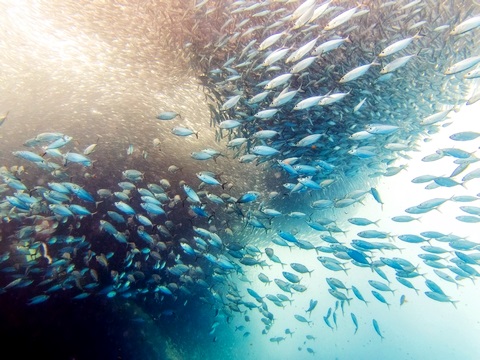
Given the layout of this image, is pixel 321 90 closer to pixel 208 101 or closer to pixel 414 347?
pixel 208 101

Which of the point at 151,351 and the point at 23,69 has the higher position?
the point at 23,69

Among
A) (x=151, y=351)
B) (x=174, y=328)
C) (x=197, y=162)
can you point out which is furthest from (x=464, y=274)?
(x=174, y=328)

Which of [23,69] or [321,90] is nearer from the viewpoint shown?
[321,90]

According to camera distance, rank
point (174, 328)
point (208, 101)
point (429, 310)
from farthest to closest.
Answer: point (429, 310) < point (174, 328) < point (208, 101)

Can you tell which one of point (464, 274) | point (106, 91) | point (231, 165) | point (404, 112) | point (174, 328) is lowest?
point (174, 328)

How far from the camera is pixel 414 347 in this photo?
40.3 metres

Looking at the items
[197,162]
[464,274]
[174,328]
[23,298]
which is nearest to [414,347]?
[174,328]

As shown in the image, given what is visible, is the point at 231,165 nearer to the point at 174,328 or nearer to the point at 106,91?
the point at 106,91

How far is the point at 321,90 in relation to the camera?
8.70 m

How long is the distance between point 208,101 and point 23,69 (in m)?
8.02

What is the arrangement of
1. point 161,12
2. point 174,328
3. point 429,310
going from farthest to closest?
point 429,310 < point 174,328 < point 161,12

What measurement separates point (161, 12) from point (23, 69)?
7398 millimetres

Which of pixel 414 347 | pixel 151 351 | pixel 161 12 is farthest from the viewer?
pixel 414 347

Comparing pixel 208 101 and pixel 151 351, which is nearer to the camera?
pixel 208 101
